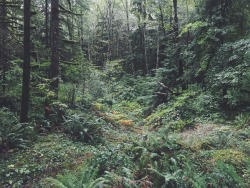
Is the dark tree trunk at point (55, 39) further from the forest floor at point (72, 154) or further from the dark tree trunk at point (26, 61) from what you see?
the forest floor at point (72, 154)

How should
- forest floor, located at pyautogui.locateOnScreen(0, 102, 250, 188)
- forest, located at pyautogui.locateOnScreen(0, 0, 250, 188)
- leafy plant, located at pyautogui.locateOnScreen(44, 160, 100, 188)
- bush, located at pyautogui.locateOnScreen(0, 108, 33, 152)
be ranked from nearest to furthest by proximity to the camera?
leafy plant, located at pyautogui.locateOnScreen(44, 160, 100, 188), forest, located at pyautogui.locateOnScreen(0, 0, 250, 188), forest floor, located at pyautogui.locateOnScreen(0, 102, 250, 188), bush, located at pyautogui.locateOnScreen(0, 108, 33, 152)

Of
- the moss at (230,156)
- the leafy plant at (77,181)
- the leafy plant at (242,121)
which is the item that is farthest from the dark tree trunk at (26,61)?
the leafy plant at (242,121)

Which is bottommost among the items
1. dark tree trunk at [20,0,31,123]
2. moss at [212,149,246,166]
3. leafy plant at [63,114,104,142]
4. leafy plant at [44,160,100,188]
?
leafy plant at [44,160,100,188]

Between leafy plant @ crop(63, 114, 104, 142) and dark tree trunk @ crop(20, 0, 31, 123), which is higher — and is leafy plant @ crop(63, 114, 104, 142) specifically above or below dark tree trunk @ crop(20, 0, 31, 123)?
below

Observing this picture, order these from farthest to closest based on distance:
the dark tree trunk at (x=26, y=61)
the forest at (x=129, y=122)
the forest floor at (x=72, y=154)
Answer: the dark tree trunk at (x=26, y=61) → the forest floor at (x=72, y=154) → the forest at (x=129, y=122)

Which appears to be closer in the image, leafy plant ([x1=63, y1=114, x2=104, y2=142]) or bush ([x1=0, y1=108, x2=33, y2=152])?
bush ([x1=0, y1=108, x2=33, y2=152])

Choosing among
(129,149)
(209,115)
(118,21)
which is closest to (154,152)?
(129,149)

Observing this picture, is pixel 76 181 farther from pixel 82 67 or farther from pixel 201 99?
pixel 82 67

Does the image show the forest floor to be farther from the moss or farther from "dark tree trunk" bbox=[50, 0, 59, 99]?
"dark tree trunk" bbox=[50, 0, 59, 99]

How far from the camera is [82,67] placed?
16.3 metres

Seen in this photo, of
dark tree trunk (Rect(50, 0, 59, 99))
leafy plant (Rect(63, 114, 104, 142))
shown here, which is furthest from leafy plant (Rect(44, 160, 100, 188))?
dark tree trunk (Rect(50, 0, 59, 99))

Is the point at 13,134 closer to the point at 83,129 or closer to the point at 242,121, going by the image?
the point at 83,129

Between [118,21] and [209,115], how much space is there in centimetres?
2696

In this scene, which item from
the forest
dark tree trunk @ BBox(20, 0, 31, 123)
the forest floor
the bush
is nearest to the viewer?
the forest
